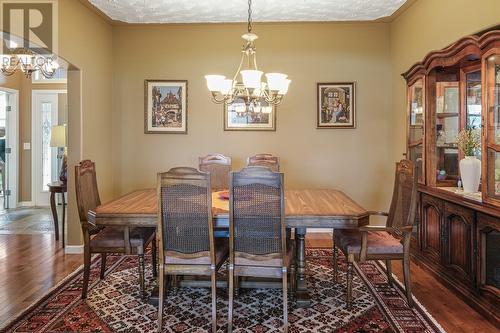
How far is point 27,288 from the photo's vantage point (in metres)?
3.20

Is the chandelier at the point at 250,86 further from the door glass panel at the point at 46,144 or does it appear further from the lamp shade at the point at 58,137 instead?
the door glass panel at the point at 46,144

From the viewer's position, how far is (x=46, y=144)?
718cm

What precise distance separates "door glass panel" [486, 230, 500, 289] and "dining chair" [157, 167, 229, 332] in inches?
78.1

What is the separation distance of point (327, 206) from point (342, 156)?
2389 millimetres

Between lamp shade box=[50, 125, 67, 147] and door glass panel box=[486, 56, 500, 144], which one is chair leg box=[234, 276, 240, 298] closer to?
door glass panel box=[486, 56, 500, 144]

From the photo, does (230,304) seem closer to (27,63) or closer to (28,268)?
(28,268)

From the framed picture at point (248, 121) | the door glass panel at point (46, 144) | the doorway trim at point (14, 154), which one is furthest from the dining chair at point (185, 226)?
the doorway trim at point (14, 154)

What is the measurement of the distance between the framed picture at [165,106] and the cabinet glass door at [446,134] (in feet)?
10.4

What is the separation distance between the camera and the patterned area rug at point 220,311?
2.56 meters

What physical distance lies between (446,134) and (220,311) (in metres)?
2.70

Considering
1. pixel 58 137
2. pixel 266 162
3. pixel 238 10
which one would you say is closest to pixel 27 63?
pixel 58 137


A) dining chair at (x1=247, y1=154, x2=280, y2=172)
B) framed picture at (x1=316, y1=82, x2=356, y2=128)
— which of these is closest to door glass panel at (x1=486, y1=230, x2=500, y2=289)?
dining chair at (x1=247, y1=154, x2=280, y2=172)

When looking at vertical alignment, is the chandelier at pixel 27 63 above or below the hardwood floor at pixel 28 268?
above

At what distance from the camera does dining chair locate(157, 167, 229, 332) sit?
2430 mm
